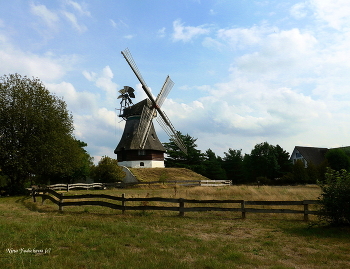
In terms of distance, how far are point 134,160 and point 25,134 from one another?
24380mm

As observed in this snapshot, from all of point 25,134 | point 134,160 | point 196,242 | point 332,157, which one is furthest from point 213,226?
point 332,157

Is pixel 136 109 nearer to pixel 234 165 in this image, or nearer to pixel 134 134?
pixel 134 134

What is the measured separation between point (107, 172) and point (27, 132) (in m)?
16.8

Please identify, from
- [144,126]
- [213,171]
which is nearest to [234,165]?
[213,171]

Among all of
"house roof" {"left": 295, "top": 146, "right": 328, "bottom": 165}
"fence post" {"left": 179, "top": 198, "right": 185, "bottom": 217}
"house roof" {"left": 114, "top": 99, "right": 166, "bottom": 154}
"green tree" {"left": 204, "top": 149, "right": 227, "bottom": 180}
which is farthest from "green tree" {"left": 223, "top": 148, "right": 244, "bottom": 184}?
"fence post" {"left": 179, "top": 198, "right": 185, "bottom": 217}

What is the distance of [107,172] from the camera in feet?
143

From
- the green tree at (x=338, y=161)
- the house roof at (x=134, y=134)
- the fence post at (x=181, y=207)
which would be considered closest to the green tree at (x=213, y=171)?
the house roof at (x=134, y=134)

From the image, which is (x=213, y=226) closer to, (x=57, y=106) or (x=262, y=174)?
(x=57, y=106)

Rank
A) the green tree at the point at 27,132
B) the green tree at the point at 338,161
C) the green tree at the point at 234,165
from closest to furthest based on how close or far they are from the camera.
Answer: the green tree at the point at 27,132 < the green tree at the point at 338,161 < the green tree at the point at 234,165

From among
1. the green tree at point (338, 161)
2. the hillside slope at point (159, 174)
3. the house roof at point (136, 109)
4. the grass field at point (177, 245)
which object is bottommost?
the grass field at point (177, 245)

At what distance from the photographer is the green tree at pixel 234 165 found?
7450 cm

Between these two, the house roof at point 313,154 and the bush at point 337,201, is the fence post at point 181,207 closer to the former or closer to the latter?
the bush at point 337,201

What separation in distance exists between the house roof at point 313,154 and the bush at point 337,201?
60496 millimetres

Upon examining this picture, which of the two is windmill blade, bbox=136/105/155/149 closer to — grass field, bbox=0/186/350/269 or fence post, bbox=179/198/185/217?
fence post, bbox=179/198/185/217
